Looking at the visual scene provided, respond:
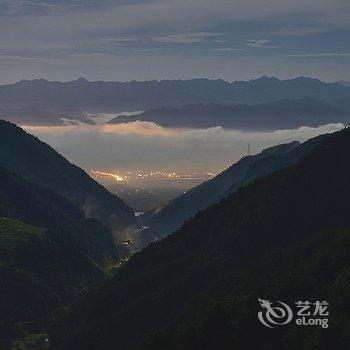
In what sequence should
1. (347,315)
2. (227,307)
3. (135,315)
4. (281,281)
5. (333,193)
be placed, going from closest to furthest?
(347,315)
(227,307)
(281,281)
(135,315)
(333,193)

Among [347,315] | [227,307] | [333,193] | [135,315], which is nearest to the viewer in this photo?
[347,315]

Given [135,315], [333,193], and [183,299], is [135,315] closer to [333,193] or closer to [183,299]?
[183,299]

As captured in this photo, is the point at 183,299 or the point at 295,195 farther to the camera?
the point at 295,195

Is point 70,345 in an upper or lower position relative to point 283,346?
lower

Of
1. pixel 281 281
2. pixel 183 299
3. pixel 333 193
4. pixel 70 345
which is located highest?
pixel 333 193

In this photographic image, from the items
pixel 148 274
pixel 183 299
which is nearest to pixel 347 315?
pixel 183 299

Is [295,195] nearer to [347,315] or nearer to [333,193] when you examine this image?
[333,193]

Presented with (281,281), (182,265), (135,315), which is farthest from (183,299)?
(281,281)
